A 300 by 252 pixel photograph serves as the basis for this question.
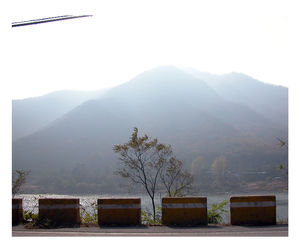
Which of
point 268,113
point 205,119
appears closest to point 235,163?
point 205,119

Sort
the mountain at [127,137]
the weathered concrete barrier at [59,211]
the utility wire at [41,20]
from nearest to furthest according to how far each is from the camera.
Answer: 1. the utility wire at [41,20]
2. the weathered concrete barrier at [59,211]
3. the mountain at [127,137]

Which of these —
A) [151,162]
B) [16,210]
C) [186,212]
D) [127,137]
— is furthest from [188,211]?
[127,137]

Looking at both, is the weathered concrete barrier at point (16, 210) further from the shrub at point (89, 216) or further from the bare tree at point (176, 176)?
the bare tree at point (176, 176)

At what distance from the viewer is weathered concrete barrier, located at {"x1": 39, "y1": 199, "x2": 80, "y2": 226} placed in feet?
39.5

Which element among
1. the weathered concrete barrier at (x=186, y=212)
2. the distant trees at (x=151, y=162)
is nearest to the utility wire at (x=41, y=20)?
the weathered concrete barrier at (x=186, y=212)

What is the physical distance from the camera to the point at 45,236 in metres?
9.84

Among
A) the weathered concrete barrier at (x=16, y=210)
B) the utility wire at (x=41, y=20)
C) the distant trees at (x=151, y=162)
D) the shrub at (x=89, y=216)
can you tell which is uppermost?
the utility wire at (x=41, y=20)

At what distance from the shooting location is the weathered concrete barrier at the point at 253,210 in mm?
11547

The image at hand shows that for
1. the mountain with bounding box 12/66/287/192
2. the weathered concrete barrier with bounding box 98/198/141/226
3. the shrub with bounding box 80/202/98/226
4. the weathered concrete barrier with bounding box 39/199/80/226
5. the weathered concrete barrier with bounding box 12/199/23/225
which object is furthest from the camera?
the mountain with bounding box 12/66/287/192

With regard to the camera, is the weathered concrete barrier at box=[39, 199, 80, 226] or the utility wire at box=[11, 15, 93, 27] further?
the weathered concrete barrier at box=[39, 199, 80, 226]

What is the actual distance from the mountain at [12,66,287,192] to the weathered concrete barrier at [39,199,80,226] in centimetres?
8613

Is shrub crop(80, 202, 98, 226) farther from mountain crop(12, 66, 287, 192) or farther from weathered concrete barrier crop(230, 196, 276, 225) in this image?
mountain crop(12, 66, 287, 192)

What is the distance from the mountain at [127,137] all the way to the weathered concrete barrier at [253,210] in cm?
8579

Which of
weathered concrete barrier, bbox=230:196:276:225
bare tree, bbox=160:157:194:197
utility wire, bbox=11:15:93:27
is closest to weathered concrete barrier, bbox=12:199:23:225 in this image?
utility wire, bbox=11:15:93:27
